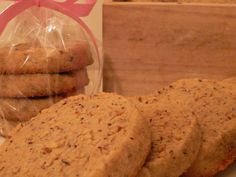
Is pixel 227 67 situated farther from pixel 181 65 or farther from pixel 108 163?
pixel 108 163

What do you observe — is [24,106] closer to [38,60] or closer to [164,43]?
[38,60]

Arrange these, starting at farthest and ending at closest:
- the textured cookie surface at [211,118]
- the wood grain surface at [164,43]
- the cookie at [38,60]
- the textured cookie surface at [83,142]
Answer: the wood grain surface at [164,43]
the cookie at [38,60]
the textured cookie surface at [211,118]
the textured cookie surface at [83,142]

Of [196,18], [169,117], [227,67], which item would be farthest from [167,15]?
[169,117]

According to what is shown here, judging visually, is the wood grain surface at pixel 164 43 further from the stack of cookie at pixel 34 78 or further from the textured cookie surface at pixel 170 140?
the textured cookie surface at pixel 170 140

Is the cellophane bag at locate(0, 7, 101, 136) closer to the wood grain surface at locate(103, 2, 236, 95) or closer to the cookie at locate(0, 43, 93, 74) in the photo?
the cookie at locate(0, 43, 93, 74)

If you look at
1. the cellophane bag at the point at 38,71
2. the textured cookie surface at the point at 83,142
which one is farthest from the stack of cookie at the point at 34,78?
the textured cookie surface at the point at 83,142

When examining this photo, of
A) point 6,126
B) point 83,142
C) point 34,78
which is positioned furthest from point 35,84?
point 83,142
